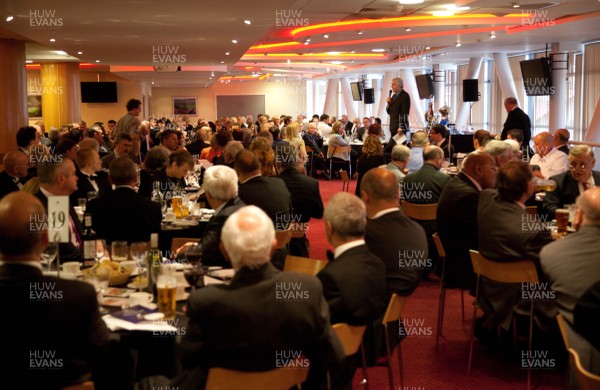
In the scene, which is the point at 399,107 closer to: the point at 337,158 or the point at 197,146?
the point at 337,158

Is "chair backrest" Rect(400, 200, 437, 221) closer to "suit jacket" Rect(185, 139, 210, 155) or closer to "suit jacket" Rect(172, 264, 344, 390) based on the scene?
"suit jacket" Rect(172, 264, 344, 390)

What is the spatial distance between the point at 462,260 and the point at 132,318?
2.91 metres

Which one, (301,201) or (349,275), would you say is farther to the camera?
(301,201)

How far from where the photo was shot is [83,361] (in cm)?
268

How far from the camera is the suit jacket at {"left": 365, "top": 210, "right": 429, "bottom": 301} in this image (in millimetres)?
3779

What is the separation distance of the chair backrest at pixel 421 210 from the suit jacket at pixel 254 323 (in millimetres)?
4155

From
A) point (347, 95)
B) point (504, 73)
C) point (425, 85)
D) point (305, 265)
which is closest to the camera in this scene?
point (305, 265)

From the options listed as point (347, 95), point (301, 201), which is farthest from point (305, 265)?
point (347, 95)

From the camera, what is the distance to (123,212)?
4930 millimetres

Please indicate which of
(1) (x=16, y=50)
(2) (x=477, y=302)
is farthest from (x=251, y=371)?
(1) (x=16, y=50)

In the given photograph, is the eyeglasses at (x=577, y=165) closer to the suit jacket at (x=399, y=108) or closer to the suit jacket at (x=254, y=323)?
the suit jacket at (x=254, y=323)

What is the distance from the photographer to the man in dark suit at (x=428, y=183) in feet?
22.3

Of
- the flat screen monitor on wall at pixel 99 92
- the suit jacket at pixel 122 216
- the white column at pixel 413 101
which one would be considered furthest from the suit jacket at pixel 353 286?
the flat screen monitor on wall at pixel 99 92

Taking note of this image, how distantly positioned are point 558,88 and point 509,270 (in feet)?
38.8
